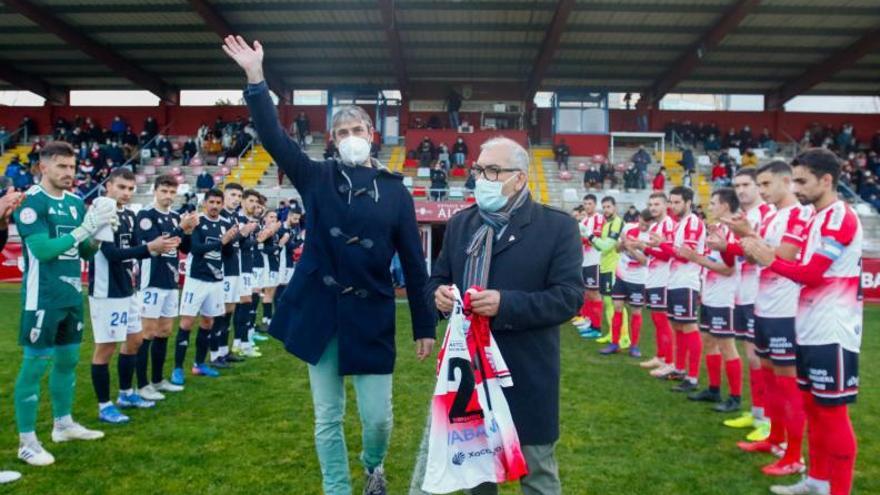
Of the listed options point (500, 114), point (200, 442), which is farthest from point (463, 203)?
point (200, 442)

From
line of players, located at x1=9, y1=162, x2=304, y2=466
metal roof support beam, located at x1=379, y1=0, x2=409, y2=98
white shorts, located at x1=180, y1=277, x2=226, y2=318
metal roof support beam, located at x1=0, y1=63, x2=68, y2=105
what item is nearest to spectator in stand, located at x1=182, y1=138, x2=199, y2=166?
metal roof support beam, located at x1=0, y1=63, x2=68, y2=105

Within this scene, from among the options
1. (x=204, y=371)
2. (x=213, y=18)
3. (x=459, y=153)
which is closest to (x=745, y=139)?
(x=459, y=153)

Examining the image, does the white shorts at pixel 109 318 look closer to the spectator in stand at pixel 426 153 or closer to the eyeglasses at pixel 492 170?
the eyeglasses at pixel 492 170

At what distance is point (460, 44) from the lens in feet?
88.5

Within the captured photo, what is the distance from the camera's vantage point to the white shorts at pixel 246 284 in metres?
9.03

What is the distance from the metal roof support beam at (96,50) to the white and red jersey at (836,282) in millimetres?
26888

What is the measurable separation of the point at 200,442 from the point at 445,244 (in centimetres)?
309

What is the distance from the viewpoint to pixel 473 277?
3020mm

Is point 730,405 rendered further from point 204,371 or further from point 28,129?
point 28,129

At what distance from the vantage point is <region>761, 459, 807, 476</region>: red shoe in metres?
4.64

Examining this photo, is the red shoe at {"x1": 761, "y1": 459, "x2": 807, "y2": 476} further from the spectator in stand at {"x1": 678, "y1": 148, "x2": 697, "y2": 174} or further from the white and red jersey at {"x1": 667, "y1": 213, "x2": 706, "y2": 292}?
the spectator in stand at {"x1": 678, "y1": 148, "x2": 697, "y2": 174}

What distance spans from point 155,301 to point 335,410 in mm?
3697

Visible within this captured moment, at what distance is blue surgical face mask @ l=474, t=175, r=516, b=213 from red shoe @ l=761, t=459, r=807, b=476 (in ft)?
10.6

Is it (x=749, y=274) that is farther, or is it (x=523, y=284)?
(x=749, y=274)
